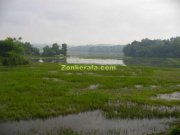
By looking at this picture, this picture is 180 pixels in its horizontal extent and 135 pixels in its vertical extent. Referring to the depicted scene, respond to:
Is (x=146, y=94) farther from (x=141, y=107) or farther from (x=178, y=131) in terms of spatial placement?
(x=178, y=131)

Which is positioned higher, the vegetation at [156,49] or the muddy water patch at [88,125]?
the vegetation at [156,49]

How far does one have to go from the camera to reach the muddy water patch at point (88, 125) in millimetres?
8258

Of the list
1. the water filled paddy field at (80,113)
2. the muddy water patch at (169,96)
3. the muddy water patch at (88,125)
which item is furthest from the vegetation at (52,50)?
the muddy water patch at (88,125)

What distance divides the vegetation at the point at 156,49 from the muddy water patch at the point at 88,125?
56.6 metres

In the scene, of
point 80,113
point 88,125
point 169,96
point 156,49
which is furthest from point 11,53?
point 156,49

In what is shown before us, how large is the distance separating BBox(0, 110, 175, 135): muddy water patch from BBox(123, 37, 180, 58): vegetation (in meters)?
56.6

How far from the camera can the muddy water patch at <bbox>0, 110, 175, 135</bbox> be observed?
826 cm

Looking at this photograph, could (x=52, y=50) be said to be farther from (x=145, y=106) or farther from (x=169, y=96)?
(x=145, y=106)

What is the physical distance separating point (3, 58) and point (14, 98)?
26545 mm

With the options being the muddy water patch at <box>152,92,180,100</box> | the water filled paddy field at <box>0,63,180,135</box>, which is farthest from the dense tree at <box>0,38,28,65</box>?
the muddy water patch at <box>152,92,180,100</box>

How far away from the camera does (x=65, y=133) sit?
805cm

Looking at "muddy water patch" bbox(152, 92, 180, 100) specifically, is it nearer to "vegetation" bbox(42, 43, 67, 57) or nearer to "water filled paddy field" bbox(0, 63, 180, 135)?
"water filled paddy field" bbox(0, 63, 180, 135)

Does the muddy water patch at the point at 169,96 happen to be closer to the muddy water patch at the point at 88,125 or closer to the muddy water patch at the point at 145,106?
the muddy water patch at the point at 145,106

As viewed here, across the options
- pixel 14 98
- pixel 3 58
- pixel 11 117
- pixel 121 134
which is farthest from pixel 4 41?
pixel 121 134
